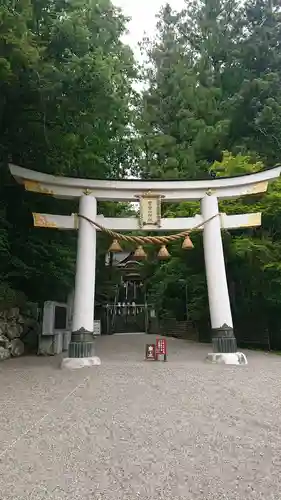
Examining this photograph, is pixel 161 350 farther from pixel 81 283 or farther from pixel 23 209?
pixel 23 209

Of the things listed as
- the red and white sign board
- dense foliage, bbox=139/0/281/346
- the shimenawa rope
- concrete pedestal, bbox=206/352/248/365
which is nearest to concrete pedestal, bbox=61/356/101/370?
the red and white sign board

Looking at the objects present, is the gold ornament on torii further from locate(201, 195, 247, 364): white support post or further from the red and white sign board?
the red and white sign board

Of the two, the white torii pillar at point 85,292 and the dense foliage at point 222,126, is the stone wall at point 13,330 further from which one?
the dense foliage at point 222,126

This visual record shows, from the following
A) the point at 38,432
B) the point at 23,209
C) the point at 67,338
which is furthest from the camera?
the point at 67,338

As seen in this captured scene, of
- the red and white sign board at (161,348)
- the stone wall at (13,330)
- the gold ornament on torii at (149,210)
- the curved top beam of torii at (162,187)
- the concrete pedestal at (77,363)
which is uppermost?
the curved top beam of torii at (162,187)

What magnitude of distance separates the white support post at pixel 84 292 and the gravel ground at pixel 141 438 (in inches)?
61.1

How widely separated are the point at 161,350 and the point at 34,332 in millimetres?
4770

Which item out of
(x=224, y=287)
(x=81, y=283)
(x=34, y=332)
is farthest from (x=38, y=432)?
(x=34, y=332)

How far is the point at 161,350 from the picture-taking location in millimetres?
A: 8562

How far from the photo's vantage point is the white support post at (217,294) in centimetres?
819

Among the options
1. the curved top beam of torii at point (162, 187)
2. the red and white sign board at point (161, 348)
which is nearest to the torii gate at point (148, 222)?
the curved top beam of torii at point (162, 187)

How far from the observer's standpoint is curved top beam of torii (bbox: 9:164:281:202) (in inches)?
348

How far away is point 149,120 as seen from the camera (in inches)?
774

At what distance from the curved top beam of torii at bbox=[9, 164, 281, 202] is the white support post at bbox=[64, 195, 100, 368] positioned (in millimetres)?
345
